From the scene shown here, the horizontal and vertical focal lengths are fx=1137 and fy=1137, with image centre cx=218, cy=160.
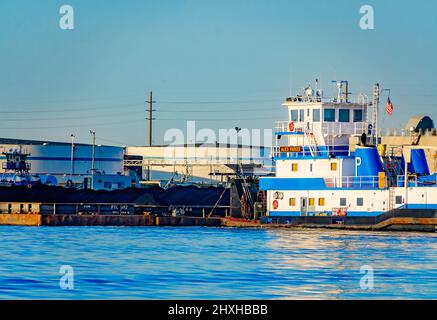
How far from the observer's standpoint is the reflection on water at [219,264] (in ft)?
116

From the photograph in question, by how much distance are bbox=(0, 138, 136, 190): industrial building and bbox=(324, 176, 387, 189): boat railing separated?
50.5 meters

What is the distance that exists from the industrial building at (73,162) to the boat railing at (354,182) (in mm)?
50521

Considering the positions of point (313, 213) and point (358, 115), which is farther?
point (358, 115)

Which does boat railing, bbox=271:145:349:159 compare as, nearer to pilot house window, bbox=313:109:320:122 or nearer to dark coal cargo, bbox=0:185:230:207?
pilot house window, bbox=313:109:320:122

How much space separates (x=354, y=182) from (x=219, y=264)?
82.9 feet

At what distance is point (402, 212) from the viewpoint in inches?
2537

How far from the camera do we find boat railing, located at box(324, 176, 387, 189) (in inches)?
2650

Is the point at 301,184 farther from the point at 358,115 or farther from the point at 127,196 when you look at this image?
the point at 127,196

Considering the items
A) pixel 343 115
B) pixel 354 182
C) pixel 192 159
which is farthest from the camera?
pixel 192 159

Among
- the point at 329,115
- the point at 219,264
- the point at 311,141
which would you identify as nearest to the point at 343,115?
the point at 329,115

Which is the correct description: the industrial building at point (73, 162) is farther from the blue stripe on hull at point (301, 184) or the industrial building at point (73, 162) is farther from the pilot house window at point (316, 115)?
the pilot house window at point (316, 115)

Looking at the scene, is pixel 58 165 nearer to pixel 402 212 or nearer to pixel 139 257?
pixel 402 212

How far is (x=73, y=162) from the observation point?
4894 inches
